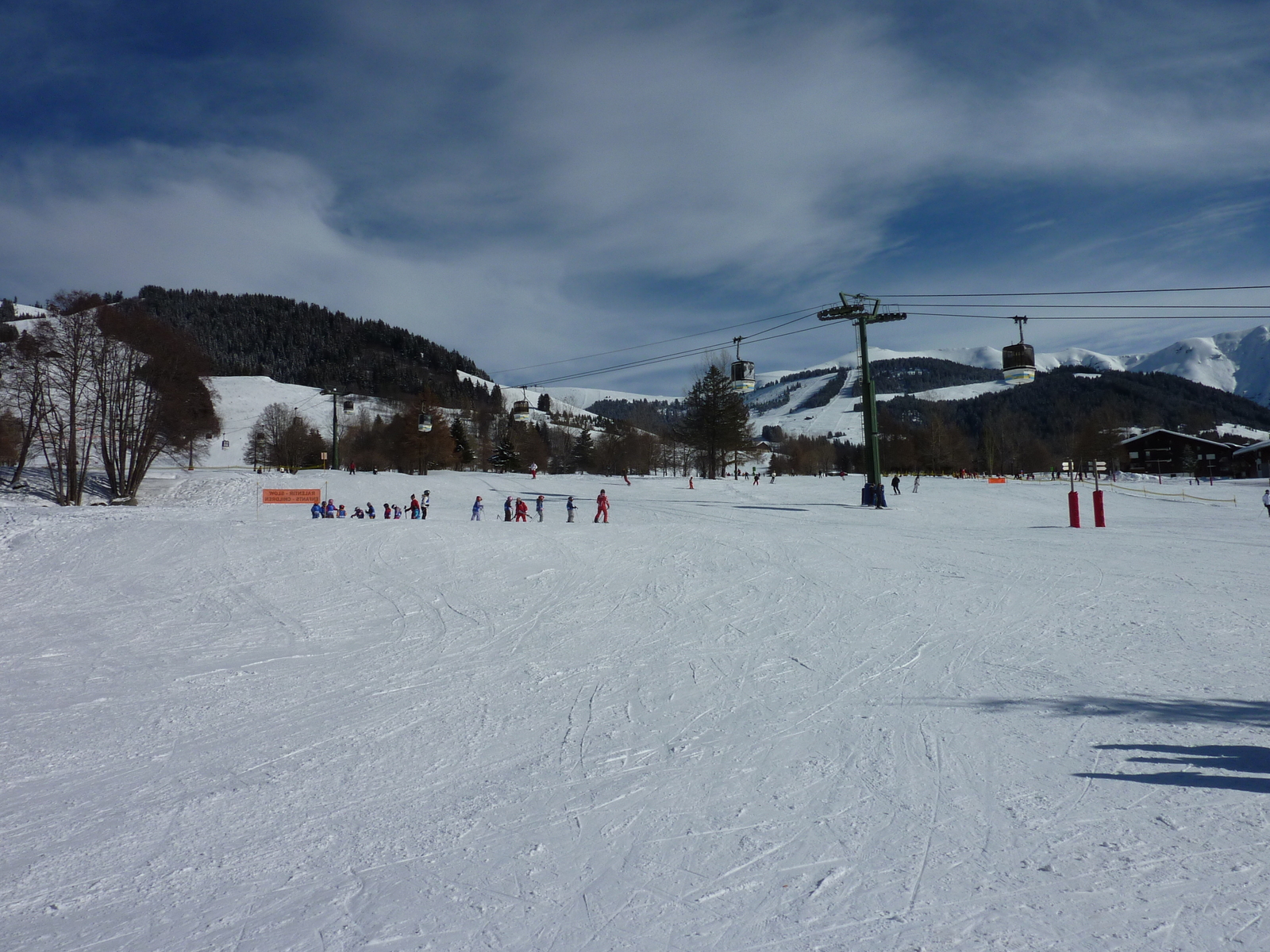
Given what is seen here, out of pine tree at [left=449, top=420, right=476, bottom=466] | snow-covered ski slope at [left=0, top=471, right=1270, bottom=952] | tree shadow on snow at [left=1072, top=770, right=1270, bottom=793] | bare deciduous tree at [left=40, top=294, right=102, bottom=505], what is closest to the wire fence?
snow-covered ski slope at [left=0, top=471, right=1270, bottom=952]

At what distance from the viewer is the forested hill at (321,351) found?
171m

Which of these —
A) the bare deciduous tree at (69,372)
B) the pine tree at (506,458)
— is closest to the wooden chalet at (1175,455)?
the pine tree at (506,458)

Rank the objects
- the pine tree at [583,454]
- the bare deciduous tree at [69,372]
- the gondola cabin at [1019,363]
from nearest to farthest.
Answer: the gondola cabin at [1019,363] < the bare deciduous tree at [69,372] < the pine tree at [583,454]

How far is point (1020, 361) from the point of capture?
889 inches

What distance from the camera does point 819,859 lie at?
4.25 metres

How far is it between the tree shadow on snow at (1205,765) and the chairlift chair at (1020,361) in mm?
18768

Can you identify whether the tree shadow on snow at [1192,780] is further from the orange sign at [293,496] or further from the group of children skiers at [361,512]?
the orange sign at [293,496]

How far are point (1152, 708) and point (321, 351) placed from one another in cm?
20396

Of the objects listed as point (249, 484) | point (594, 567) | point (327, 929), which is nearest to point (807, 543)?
point (594, 567)

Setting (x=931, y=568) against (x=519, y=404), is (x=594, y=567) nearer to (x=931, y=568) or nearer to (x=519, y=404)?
(x=931, y=568)

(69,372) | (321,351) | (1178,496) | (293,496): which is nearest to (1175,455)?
→ (1178,496)

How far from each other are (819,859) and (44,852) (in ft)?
16.5

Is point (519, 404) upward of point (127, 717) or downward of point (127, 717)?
upward

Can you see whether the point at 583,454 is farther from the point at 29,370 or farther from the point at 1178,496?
the point at 29,370
